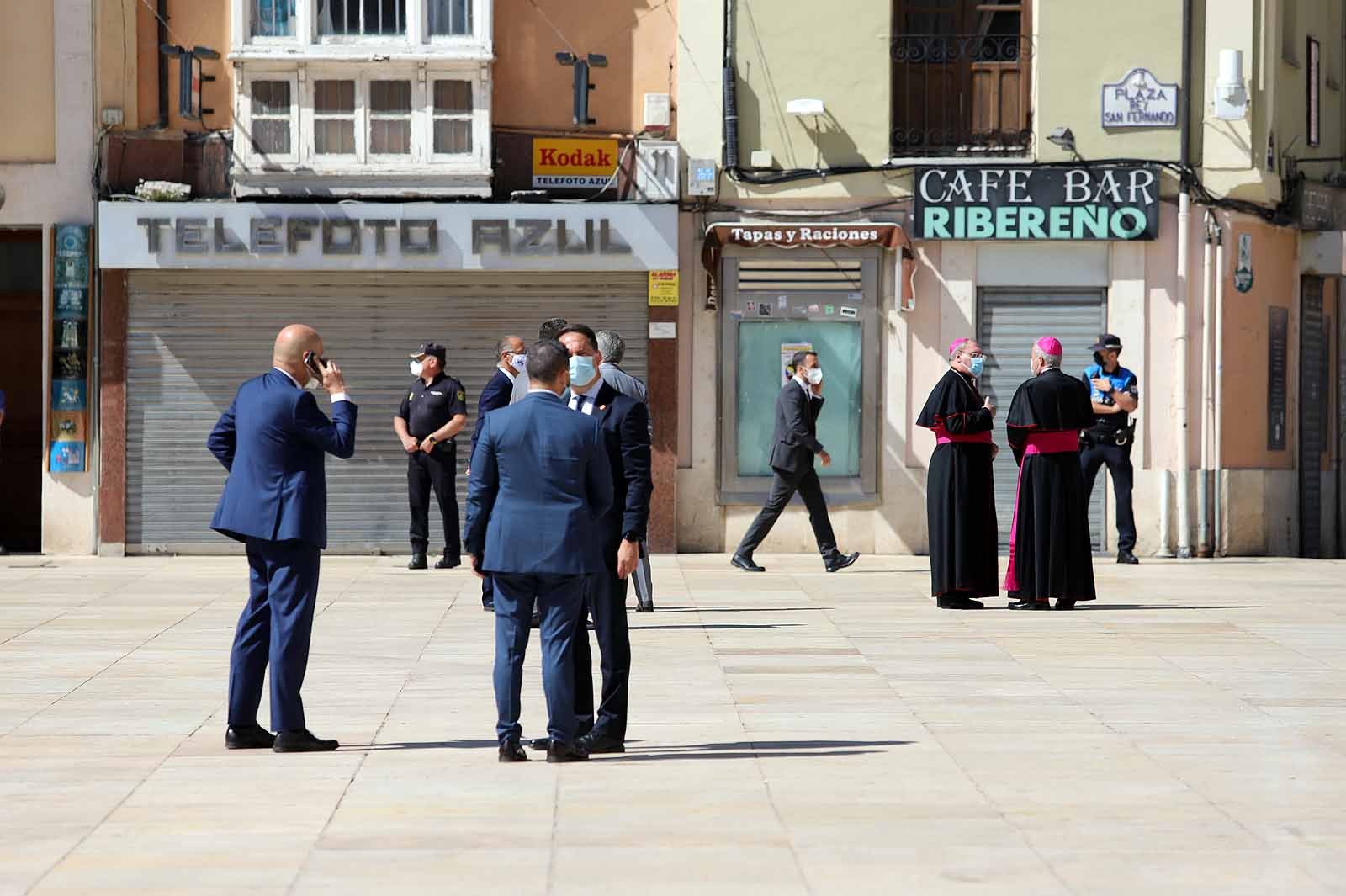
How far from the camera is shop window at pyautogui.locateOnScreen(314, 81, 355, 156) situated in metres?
19.9

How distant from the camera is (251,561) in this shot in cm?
851

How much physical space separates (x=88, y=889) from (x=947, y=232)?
15065mm

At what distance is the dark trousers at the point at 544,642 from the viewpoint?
799 centimetres

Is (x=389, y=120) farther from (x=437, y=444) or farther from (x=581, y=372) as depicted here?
(x=581, y=372)

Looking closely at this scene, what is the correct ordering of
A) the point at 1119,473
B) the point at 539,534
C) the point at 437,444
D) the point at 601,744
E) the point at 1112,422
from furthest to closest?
the point at 1119,473
the point at 1112,422
the point at 437,444
the point at 601,744
the point at 539,534

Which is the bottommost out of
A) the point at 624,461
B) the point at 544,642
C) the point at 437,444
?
the point at 544,642

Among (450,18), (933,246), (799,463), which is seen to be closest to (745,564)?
(799,463)

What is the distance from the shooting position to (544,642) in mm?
8016

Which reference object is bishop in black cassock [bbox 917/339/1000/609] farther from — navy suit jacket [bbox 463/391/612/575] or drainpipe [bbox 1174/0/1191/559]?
navy suit jacket [bbox 463/391/612/575]

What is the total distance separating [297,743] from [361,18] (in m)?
12.9

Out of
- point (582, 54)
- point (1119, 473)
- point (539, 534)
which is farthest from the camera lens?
point (582, 54)

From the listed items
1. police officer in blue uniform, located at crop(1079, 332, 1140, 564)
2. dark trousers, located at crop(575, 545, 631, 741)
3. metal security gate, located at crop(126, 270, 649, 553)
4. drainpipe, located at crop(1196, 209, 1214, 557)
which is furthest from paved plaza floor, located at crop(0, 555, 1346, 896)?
drainpipe, located at crop(1196, 209, 1214, 557)

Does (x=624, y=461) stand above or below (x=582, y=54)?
below

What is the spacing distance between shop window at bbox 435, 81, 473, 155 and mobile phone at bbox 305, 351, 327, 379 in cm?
1164
